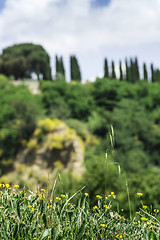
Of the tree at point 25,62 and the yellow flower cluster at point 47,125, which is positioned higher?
the tree at point 25,62

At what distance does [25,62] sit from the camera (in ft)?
205

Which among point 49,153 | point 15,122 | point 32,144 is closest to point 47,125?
point 32,144

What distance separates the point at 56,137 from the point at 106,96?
18.3 m

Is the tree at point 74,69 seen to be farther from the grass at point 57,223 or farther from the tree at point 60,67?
the grass at point 57,223

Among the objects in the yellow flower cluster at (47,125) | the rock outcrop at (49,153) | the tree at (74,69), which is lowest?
the rock outcrop at (49,153)

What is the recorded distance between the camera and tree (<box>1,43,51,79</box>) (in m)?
61.0

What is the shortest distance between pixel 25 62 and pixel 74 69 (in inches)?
430

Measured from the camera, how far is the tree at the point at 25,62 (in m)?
61.0

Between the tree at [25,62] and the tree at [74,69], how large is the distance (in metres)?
4.50

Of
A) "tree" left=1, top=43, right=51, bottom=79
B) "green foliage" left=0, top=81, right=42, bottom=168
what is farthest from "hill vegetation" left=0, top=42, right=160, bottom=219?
"tree" left=1, top=43, right=51, bottom=79

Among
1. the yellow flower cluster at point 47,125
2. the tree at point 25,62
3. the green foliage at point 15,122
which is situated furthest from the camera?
the tree at point 25,62

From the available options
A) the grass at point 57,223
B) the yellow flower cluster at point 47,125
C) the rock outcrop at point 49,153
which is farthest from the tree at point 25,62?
the grass at point 57,223

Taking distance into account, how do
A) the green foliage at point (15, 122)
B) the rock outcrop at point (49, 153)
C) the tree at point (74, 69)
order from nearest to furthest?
the rock outcrop at point (49, 153)
the green foliage at point (15, 122)
the tree at point (74, 69)

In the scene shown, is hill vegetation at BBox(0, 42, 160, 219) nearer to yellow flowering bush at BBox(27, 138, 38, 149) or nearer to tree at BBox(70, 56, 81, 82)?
tree at BBox(70, 56, 81, 82)
